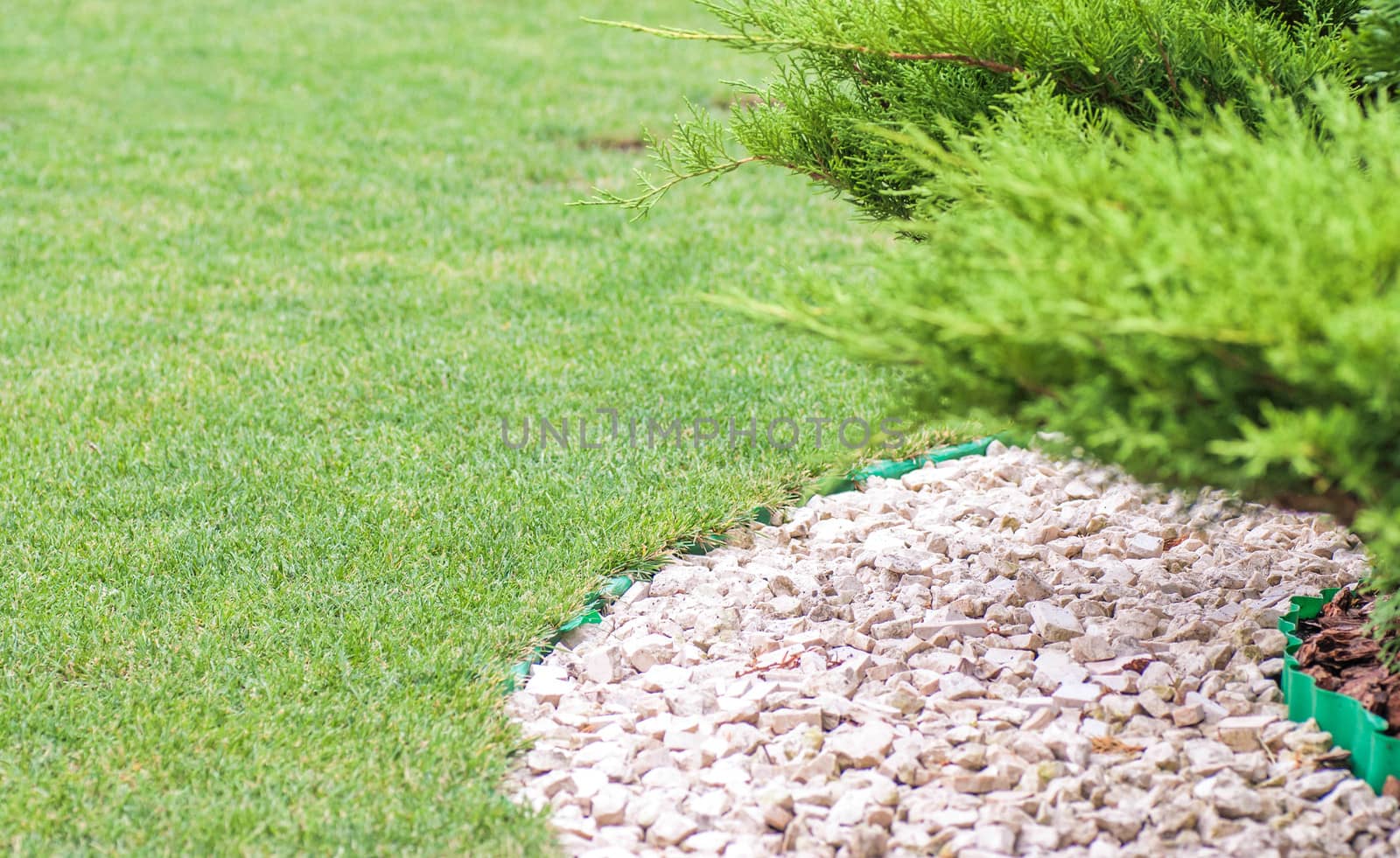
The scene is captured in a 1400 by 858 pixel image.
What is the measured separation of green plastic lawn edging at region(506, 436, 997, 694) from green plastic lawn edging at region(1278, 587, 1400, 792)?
1566 millimetres

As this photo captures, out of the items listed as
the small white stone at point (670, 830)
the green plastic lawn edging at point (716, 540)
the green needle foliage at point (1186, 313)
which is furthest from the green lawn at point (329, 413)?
the green needle foliage at point (1186, 313)

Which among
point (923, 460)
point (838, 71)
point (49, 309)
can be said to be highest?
point (838, 71)

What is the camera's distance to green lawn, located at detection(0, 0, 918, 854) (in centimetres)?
281

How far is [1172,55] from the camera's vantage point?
283 cm

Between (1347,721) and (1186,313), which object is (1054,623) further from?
(1186,313)

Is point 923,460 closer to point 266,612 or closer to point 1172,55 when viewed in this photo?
point 1172,55

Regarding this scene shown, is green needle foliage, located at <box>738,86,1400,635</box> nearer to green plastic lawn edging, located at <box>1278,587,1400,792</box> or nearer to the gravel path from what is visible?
green plastic lawn edging, located at <box>1278,587,1400,792</box>

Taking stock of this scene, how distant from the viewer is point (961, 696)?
295 centimetres

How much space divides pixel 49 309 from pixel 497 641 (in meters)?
3.66

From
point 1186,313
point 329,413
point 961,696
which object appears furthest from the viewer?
point 329,413

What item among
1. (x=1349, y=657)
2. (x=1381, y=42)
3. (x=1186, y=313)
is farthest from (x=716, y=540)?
(x=1186, y=313)

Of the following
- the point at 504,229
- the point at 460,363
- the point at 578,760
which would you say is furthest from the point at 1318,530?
the point at 504,229

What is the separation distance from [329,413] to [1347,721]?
349 cm

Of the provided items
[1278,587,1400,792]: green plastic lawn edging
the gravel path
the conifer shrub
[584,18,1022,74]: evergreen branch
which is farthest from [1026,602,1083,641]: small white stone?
[584,18,1022,74]: evergreen branch
